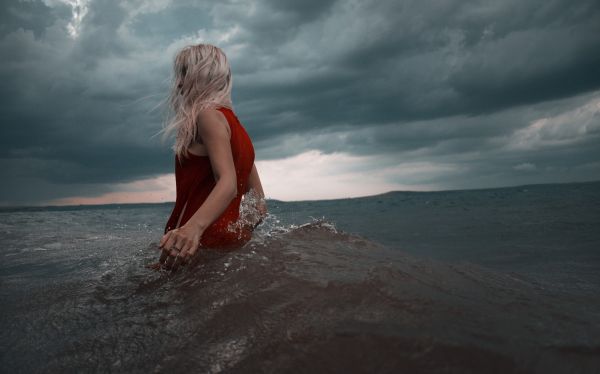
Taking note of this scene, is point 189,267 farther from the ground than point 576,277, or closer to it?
farther from the ground

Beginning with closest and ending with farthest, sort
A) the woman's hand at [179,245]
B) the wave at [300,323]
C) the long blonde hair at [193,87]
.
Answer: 1. the wave at [300,323]
2. the woman's hand at [179,245]
3. the long blonde hair at [193,87]

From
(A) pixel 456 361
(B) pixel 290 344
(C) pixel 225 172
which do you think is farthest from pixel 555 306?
(C) pixel 225 172

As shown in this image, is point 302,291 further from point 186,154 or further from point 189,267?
point 186,154

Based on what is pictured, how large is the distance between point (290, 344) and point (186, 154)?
1709 mm

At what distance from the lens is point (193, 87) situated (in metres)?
2.89

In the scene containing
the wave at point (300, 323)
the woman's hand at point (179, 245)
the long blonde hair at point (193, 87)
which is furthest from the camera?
the long blonde hair at point (193, 87)

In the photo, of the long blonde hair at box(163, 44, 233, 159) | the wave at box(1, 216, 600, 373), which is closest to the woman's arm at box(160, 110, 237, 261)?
the long blonde hair at box(163, 44, 233, 159)

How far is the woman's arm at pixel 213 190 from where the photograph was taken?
7.44 ft

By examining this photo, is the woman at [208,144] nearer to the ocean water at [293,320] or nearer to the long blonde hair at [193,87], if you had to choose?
the long blonde hair at [193,87]

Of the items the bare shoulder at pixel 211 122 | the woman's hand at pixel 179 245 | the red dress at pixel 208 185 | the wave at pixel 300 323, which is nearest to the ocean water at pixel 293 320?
the wave at pixel 300 323

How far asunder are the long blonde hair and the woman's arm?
133 millimetres

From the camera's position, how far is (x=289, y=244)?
11.9 feet

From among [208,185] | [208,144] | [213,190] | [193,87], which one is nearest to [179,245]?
[213,190]

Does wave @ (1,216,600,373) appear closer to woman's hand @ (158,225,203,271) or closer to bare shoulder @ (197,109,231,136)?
woman's hand @ (158,225,203,271)
